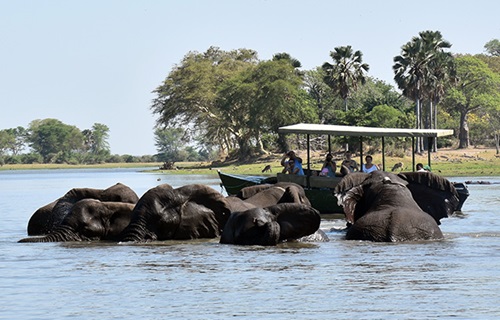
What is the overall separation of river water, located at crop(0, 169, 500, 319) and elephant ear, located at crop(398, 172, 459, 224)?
2.53 ft

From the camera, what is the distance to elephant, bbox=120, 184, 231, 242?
18.9 m

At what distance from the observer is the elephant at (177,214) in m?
18.9

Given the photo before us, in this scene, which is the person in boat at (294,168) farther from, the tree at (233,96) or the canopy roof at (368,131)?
the tree at (233,96)

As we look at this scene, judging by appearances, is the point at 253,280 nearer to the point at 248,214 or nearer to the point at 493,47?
the point at 248,214

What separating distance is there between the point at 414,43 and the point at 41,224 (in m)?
62.6

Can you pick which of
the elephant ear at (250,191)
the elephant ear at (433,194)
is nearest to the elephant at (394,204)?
the elephant ear at (433,194)

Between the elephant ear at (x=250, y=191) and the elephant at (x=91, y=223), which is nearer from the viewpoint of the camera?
the elephant at (x=91, y=223)

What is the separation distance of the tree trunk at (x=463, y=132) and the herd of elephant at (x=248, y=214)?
73742 millimetres

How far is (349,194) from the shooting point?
63.5ft

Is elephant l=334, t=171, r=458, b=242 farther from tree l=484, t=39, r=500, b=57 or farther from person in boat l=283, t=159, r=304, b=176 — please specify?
tree l=484, t=39, r=500, b=57

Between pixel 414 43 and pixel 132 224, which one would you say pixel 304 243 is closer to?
pixel 132 224

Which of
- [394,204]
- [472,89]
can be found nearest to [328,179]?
[394,204]

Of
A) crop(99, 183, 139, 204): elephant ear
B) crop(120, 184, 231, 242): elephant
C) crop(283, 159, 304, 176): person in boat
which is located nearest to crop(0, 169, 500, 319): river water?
crop(120, 184, 231, 242): elephant

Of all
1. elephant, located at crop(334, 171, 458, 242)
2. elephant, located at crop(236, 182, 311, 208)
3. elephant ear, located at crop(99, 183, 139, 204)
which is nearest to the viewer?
elephant, located at crop(334, 171, 458, 242)
